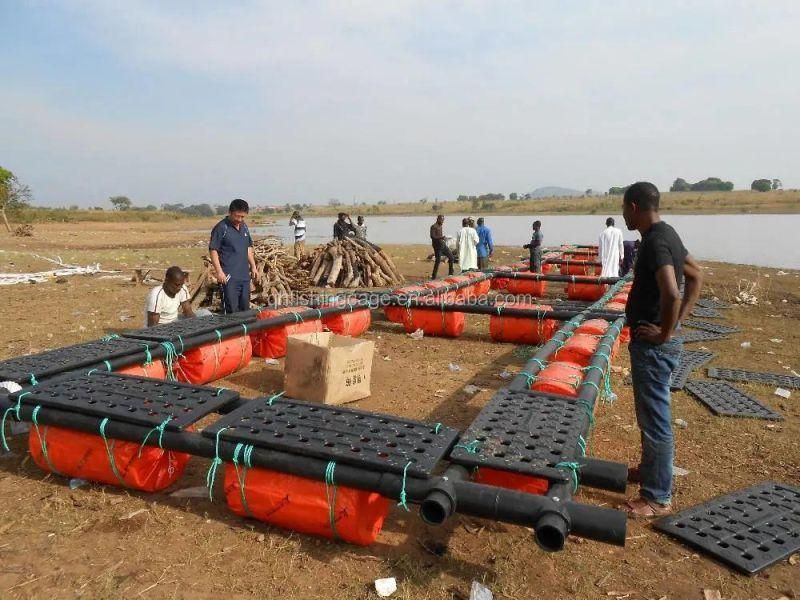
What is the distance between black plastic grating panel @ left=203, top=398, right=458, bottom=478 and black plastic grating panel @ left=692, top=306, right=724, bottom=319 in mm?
7515

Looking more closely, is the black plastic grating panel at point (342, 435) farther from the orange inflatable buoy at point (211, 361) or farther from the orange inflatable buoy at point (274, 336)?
the orange inflatable buoy at point (274, 336)

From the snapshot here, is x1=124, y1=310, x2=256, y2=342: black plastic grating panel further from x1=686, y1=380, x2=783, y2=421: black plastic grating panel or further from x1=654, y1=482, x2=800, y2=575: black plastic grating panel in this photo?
x1=686, y1=380, x2=783, y2=421: black plastic grating panel

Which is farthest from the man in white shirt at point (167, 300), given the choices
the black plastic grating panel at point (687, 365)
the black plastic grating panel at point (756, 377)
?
the black plastic grating panel at point (756, 377)

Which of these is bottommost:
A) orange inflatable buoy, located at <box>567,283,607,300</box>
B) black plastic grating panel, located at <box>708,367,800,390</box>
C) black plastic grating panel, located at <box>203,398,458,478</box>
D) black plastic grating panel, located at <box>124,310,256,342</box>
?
black plastic grating panel, located at <box>708,367,800,390</box>

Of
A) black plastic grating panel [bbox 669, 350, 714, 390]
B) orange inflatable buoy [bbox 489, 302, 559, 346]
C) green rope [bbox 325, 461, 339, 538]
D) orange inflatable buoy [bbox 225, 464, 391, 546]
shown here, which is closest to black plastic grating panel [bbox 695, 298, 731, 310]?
black plastic grating panel [bbox 669, 350, 714, 390]

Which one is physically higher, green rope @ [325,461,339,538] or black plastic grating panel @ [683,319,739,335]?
green rope @ [325,461,339,538]

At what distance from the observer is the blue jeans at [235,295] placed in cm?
619

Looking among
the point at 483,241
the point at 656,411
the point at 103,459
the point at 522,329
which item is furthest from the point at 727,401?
the point at 483,241

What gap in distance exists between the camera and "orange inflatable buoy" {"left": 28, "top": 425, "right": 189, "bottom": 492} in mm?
3133

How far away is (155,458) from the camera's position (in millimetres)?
3143

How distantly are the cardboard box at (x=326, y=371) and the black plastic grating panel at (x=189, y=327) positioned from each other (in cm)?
116

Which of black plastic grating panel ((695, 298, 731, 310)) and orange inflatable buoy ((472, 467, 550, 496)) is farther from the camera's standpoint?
black plastic grating panel ((695, 298, 731, 310))

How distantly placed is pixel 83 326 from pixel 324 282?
5675 mm

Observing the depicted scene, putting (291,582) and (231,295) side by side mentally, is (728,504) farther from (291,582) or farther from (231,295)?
(231,295)
